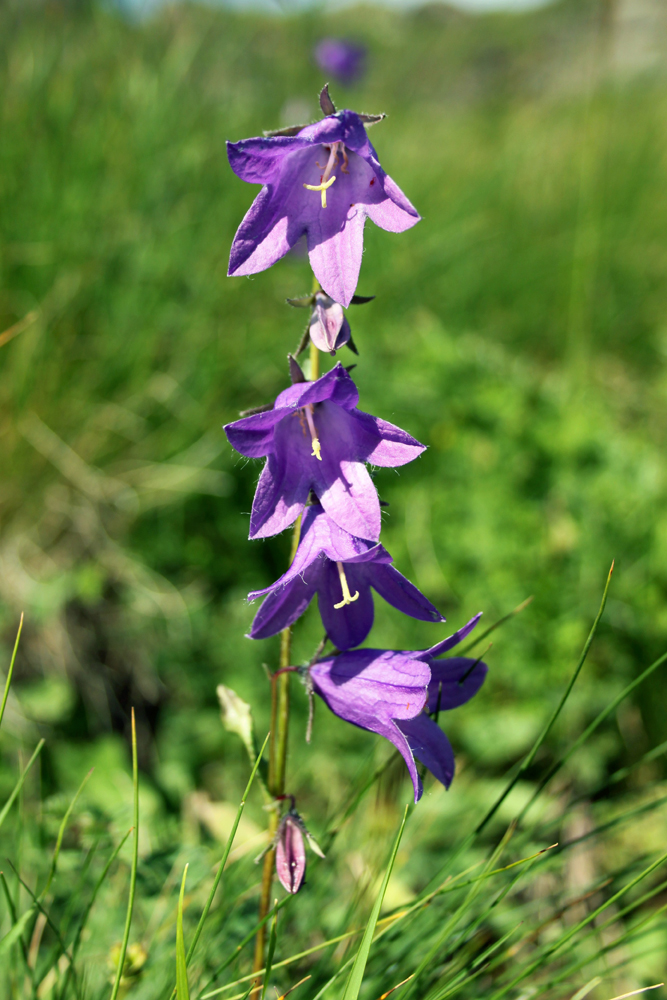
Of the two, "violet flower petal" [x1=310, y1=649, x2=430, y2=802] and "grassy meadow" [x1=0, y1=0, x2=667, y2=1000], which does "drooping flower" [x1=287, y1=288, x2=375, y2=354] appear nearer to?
"violet flower petal" [x1=310, y1=649, x2=430, y2=802]

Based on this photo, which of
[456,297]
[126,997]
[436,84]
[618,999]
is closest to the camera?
[618,999]

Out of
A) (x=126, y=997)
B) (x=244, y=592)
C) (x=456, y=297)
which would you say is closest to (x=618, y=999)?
(x=126, y=997)

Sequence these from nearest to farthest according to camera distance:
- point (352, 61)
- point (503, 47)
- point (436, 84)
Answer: point (352, 61)
point (436, 84)
point (503, 47)

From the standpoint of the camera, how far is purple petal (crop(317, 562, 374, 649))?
108cm

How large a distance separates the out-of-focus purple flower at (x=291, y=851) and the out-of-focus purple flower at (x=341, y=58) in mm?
5081

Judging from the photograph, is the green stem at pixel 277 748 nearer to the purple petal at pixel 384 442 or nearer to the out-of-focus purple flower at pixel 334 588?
the out-of-focus purple flower at pixel 334 588

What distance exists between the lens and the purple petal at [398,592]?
1.02 meters

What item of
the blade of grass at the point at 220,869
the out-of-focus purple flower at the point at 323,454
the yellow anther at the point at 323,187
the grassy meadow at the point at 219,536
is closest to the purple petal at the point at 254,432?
the out-of-focus purple flower at the point at 323,454

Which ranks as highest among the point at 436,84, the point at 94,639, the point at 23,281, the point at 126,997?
the point at 436,84

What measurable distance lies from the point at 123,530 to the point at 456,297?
2405 mm

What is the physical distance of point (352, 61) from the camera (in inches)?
216

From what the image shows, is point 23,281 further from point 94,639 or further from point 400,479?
point 400,479

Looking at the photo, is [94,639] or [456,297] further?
[456,297]

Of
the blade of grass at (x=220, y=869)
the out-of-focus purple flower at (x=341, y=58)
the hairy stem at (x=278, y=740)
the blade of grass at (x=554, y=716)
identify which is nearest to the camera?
the blade of grass at (x=220, y=869)
